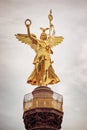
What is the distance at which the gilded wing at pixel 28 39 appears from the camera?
24938mm

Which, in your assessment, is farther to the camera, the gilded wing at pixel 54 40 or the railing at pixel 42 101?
the gilded wing at pixel 54 40

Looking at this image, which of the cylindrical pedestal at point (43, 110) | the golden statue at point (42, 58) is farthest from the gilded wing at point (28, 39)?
the cylindrical pedestal at point (43, 110)

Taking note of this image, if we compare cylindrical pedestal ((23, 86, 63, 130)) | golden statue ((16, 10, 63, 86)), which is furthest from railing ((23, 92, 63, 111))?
golden statue ((16, 10, 63, 86))

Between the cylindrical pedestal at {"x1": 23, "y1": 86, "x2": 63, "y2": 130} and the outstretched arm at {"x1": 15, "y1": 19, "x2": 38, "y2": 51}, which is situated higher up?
the outstretched arm at {"x1": 15, "y1": 19, "x2": 38, "y2": 51}

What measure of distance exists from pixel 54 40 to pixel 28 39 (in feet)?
4.08

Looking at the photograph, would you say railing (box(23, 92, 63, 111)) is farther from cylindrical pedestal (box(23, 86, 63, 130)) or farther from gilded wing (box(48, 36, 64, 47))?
gilded wing (box(48, 36, 64, 47))

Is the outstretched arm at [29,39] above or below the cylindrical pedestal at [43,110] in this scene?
above

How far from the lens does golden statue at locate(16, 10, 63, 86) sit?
24.5 metres

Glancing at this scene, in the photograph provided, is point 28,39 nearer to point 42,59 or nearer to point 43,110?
point 42,59

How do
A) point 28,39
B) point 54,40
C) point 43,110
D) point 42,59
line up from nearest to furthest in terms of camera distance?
point 43,110, point 42,59, point 28,39, point 54,40

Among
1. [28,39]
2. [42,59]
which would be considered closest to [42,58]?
[42,59]

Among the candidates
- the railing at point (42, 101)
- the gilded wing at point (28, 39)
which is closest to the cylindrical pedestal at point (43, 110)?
the railing at point (42, 101)

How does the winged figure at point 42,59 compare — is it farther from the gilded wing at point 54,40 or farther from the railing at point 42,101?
the railing at point 42,101

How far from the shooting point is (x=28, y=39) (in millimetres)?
25125
